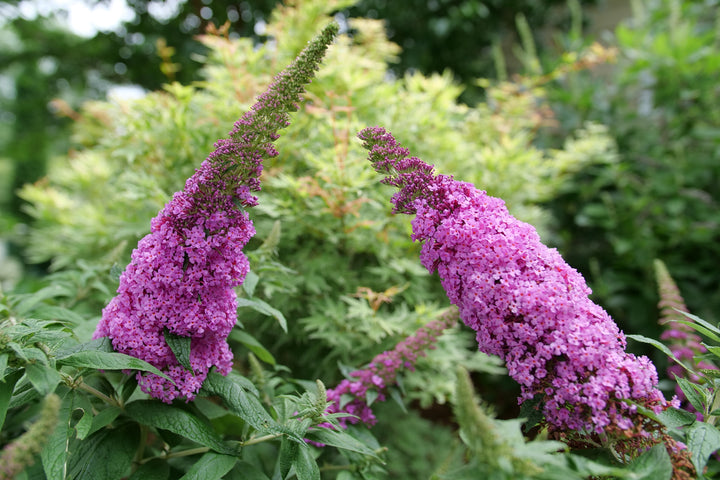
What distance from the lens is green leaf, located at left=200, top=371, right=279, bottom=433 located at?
3.66ft

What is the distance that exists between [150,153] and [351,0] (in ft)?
4.67

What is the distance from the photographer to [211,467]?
110 centimetres

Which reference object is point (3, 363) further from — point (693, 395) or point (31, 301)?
point (693, 395)

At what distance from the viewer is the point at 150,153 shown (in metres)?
2.29

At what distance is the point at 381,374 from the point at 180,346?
2.05 feet

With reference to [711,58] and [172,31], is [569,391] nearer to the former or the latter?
[711,58]

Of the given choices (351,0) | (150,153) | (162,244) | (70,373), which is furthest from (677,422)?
(351,0)

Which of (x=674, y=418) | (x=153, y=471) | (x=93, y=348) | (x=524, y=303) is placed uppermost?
(x=524, y=303)

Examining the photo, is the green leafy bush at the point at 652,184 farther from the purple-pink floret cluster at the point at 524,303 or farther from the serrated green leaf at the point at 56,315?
the serrated green leaf at the point at 56,315

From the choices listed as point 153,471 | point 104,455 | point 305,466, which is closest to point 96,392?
point 104,455

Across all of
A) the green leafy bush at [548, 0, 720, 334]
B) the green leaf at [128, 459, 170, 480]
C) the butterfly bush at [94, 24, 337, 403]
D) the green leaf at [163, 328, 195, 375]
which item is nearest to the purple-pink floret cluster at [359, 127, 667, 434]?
the butterfly bush at [94, 24, 337, 403]

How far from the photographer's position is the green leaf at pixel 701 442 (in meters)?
0.89

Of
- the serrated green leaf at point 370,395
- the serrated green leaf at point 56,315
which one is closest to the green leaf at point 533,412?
the serrated green leaf at point 370,395

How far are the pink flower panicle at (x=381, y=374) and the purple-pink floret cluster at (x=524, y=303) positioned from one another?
1.02ft
